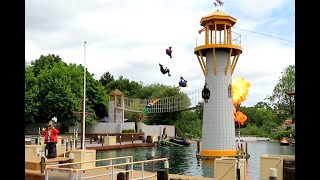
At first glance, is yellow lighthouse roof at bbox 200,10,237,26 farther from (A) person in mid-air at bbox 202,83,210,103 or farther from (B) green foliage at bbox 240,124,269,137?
(B) green foliage at bbox 240,124,269,137

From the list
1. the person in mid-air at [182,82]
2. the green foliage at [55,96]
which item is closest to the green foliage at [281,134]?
the person in mid-air at [182,82]

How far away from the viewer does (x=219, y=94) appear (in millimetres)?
31641

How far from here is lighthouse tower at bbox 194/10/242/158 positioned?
31.7 m

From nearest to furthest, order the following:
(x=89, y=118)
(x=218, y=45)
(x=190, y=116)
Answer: (x=218, y=45), (x=89, y=118), (x=190, y=116)

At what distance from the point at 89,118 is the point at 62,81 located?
6259mm

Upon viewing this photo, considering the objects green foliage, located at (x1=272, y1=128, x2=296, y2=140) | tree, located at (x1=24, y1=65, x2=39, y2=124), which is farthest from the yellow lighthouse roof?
green foliage, located at (x1=272, y1=128, x2=296, y2=140)

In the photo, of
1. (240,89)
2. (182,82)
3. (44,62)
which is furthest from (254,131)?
(240,89)

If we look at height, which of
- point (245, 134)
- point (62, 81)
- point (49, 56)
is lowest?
point (245, 134)

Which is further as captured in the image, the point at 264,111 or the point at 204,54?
the point at 264,111

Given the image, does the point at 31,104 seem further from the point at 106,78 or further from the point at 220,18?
the point at 106,78
